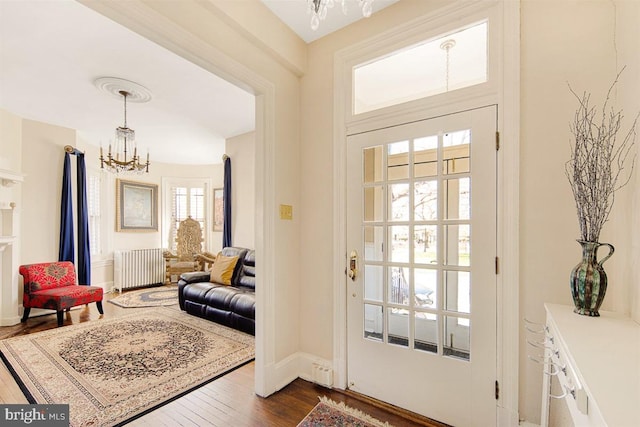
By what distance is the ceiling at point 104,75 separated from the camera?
220 centimetres

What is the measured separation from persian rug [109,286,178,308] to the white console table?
509 centimetres

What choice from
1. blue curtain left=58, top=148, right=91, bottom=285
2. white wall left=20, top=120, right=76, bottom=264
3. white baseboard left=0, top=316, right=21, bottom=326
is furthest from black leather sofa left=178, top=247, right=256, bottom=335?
white wall left=20, top=120, right=76, bottom=264

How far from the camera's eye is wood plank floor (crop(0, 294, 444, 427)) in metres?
1.88

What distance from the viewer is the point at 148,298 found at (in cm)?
512

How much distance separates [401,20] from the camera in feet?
6.73

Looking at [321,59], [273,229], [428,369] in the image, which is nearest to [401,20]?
[321,59]

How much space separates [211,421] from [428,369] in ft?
4.82

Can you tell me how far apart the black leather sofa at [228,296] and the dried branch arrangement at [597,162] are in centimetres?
302

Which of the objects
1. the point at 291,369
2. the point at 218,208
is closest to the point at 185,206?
the point at 218,208

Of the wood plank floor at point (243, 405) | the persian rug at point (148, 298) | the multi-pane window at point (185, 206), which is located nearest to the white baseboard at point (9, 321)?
the persian rug at point (148, 298)

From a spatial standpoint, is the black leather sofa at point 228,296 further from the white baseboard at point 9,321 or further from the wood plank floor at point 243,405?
the white baseboard at point 9,321

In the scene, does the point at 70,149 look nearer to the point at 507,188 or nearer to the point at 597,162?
the point at 507,188

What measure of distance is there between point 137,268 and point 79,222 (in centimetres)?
157

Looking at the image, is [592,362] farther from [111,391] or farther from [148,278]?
[148,278]
